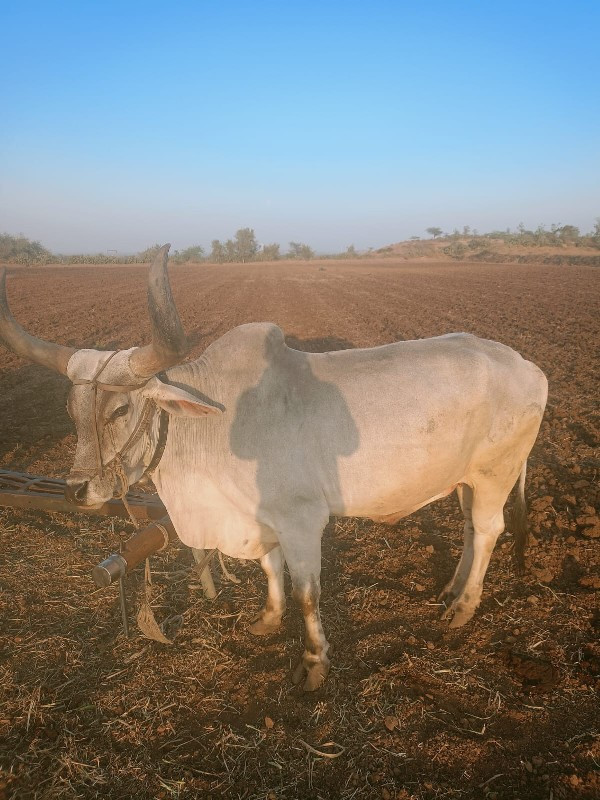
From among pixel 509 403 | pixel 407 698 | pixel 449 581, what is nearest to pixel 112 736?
pixel 407 698

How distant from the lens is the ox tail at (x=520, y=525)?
430 cm

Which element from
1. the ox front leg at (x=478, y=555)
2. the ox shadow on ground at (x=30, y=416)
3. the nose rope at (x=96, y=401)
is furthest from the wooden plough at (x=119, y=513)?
the ox shadow on ground at (x=30, y=416)

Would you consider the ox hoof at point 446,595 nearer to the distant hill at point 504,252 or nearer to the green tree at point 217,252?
the distant hill at point 504,252

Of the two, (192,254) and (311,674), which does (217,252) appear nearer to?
(192,254)

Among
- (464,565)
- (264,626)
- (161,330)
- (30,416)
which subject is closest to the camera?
(161,330)

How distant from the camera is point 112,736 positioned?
311 cm

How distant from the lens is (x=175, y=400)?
3.27m

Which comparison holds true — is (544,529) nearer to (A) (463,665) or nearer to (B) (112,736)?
(A) (463,665)

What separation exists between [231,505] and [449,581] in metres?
2.17

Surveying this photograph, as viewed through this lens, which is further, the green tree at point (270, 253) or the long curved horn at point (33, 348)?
the green tree at point (270, 253)

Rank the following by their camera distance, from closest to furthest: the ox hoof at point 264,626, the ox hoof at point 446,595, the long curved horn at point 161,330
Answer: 1. the long curved horn at point 161,330
2. the ox hoof at point 264,626
3. the ox hoof at point 446,595

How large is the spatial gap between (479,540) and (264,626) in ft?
5.93

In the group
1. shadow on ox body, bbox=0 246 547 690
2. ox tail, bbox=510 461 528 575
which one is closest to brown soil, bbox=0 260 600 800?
ox tail, bbox=510 461 528 575

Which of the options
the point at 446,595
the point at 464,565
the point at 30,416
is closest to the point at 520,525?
the point at 464,565
